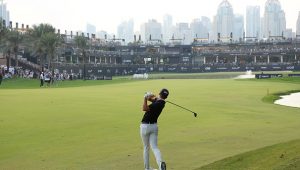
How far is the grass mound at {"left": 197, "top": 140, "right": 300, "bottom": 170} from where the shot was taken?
12.2 m

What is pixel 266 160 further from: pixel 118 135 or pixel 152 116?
pixel 118 135

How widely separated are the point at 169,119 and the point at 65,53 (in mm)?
129480

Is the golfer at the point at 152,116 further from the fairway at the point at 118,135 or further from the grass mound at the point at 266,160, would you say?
the grass mound at the point at 266,160

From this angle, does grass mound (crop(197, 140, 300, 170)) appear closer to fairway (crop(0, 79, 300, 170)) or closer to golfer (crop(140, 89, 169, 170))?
fairway (crop(0, 79, 300, 170))

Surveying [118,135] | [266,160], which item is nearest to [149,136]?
[266,160]

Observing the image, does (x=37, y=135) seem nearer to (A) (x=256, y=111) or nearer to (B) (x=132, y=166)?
(B) (x=132, y=166)

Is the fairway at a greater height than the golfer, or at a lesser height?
lesser

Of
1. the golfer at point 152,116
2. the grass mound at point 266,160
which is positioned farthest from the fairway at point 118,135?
the golfer at point 152,116

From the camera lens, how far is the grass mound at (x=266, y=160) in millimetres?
12188

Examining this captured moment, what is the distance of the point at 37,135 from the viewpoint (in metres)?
19.3

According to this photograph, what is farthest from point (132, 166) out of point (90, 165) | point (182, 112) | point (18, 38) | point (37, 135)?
point (18, 38)

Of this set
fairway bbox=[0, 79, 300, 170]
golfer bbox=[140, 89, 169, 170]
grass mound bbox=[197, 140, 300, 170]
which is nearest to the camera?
grass mound bbox=[197, 140, 300, 170]

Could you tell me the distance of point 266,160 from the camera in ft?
43.2

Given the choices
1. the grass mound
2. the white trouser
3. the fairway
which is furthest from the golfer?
the grass mound
